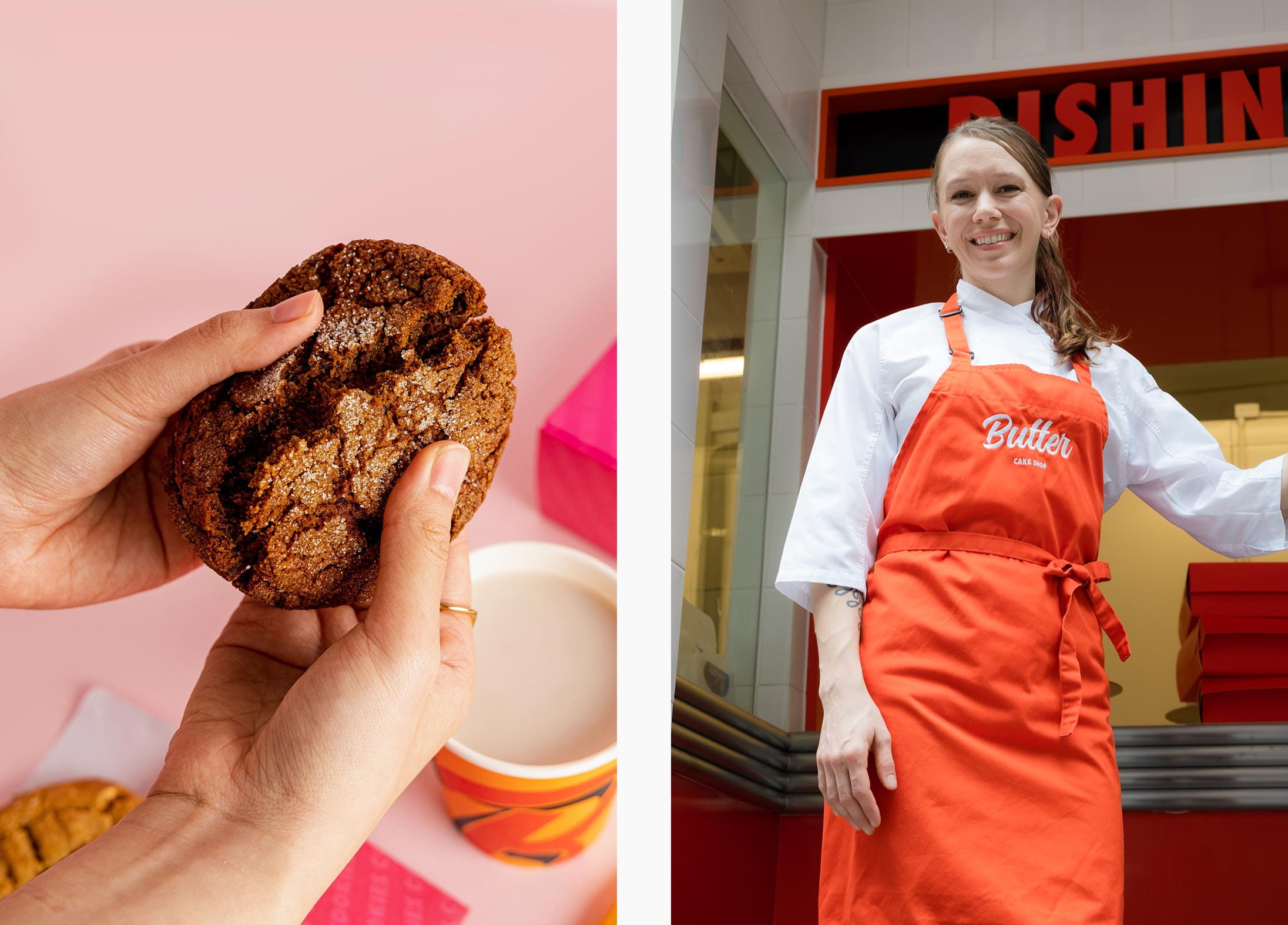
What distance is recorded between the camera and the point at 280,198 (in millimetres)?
1519

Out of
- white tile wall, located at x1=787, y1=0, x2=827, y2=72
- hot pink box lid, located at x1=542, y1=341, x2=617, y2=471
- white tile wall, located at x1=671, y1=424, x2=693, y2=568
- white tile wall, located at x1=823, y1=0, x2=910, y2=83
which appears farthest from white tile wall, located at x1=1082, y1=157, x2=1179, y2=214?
hot pink box lid, located at x1=542, y1=341, x2=617, y2=471

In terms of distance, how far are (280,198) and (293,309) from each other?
761 millimetres

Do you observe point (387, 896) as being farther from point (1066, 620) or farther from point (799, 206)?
point (799, 206)

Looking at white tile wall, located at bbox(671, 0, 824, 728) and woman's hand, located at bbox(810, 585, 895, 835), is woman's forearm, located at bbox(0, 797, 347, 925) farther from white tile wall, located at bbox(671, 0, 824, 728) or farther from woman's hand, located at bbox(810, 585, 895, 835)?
white tile wall, located at bbox(671, 0, 824, 728)

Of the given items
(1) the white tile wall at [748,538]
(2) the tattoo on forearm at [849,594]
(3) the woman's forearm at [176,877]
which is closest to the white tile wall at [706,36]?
(1) the white tile wall at [748,538]

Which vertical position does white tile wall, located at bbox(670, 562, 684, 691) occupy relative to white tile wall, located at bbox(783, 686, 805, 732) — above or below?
Result: above

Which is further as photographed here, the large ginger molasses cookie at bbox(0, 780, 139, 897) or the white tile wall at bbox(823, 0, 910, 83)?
the white tile wall at bbox(823, 0, 910, 83)

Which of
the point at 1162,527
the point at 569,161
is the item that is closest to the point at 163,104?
the point at 569,161

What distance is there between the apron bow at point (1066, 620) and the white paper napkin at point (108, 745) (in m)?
0.96

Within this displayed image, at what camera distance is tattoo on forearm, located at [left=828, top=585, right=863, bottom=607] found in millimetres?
1311

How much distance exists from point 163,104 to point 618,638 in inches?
35.3

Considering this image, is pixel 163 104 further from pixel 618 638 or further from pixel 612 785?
pixel 612 785

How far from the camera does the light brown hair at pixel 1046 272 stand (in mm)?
1396

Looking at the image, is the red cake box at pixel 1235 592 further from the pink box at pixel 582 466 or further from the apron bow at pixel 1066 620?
the pink box at pixel 582 466
